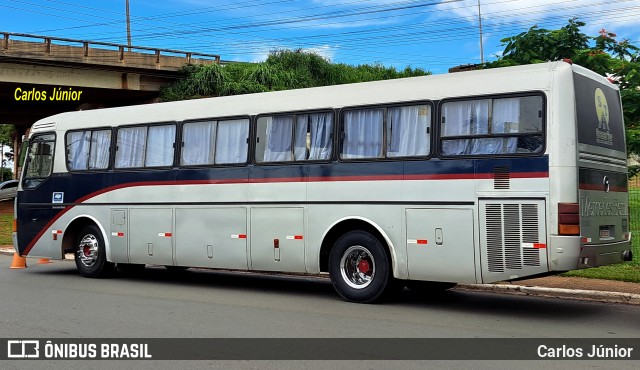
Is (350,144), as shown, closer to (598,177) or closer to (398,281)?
(398,281)

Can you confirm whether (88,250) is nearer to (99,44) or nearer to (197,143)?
(197,143)

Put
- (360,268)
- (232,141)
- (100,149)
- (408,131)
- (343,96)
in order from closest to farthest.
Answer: (408,131) < (360,268) < (343,96) < (232,141) < (100,149)

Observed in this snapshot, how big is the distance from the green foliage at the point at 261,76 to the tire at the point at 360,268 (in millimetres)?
32806

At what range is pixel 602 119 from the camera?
10055mm

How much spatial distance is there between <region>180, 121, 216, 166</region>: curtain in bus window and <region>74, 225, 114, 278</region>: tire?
2740mm

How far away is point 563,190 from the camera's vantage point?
29.4 feet

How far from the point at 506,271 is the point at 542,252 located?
543mm

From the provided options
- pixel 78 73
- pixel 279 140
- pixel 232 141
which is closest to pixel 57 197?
pixel 232 141

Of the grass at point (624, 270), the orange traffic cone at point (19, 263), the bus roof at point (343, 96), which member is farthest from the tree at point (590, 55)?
the orange traffic cone at point (19, 263)

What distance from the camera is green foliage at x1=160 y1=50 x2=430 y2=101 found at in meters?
44.2

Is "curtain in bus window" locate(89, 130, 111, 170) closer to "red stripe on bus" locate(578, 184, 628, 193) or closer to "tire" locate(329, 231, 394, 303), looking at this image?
"tire" locate(329, 231, 394, 303)

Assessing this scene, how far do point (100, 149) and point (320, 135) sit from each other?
5231mm

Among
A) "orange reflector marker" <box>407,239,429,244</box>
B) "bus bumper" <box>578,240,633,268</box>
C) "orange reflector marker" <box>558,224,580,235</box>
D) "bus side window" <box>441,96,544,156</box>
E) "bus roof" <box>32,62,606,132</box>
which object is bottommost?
"bus bumper" <box>578,240,633,268</box>

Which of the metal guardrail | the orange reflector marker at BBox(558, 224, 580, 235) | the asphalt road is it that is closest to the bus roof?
the orange reflector marker at BBox(558, 224, 580, 235)
